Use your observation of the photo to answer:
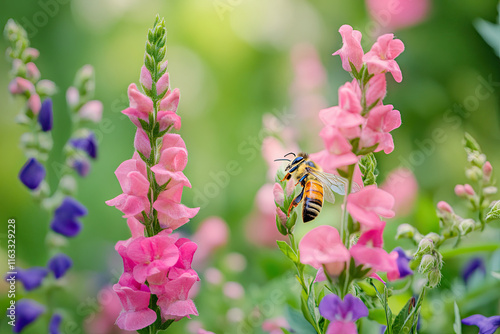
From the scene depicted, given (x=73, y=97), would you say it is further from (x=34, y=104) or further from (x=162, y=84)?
(x=162, y=84)

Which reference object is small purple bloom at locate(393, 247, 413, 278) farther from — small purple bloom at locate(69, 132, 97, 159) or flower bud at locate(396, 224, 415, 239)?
small purple bloom at locate(69, 132, 97, 159)

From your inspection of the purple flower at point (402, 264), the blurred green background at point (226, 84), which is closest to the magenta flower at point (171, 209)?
the purple flower at point (402, 264)

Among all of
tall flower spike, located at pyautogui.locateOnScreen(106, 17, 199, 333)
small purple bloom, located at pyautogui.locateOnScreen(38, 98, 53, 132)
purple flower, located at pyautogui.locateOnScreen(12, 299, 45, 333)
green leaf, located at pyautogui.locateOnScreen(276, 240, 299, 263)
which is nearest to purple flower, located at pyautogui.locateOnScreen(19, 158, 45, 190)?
small purple bloom, located at pyautogui.locateOnScreen(38, 98, 53, 132)

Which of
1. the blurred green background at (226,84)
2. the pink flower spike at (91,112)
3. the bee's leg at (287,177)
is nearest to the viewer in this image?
the bee's leg at (287,177)

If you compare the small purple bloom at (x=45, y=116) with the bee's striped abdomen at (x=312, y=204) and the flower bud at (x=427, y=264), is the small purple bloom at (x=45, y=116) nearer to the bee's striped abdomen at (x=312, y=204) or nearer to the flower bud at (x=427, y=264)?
the bee's striped abdomen at (x=312, y=204)

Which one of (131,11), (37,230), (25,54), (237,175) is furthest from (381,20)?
(25,54)

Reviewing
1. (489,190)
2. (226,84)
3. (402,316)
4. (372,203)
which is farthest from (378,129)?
(226,84)
